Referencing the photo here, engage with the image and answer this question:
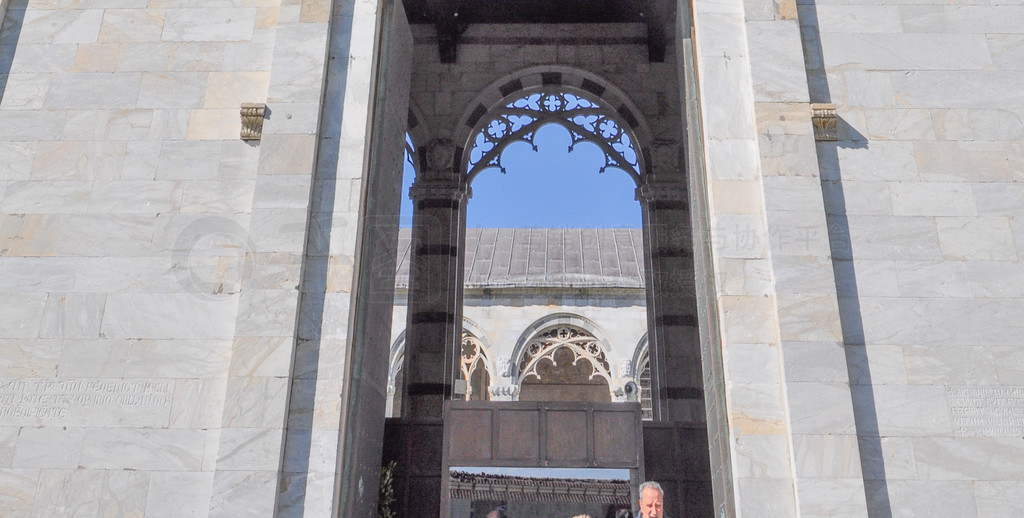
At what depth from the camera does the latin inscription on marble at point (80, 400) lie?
22.9 ft

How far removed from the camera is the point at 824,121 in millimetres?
7598

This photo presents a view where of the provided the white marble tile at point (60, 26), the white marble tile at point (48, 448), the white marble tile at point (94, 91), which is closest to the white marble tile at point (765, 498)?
the white marble tile at point (48, 448)

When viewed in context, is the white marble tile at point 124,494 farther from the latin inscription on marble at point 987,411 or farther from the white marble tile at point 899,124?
the white marble tile at point 899,124

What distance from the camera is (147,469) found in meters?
6.81

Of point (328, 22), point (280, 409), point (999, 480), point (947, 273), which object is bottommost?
point (999, 480)

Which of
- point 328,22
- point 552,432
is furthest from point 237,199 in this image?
point 552,432

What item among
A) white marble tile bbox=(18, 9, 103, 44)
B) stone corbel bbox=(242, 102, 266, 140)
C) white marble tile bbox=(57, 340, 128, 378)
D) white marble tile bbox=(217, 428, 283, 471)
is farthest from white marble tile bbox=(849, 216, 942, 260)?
white marble tile bbox=(18, 9, 103, 44)

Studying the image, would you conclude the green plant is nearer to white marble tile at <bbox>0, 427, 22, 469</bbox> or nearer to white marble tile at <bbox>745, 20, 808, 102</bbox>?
white marble tile at <bbox>0, 427, 22, 469</bbox>

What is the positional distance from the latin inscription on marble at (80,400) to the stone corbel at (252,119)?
2.38 m

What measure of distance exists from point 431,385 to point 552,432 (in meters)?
3.83

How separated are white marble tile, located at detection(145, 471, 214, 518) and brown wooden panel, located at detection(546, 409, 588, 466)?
4102 mm

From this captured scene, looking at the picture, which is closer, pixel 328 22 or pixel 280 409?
pixel 280 409

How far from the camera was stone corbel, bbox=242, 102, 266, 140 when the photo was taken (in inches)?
305

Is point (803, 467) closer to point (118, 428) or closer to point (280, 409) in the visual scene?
point (280, 409)
